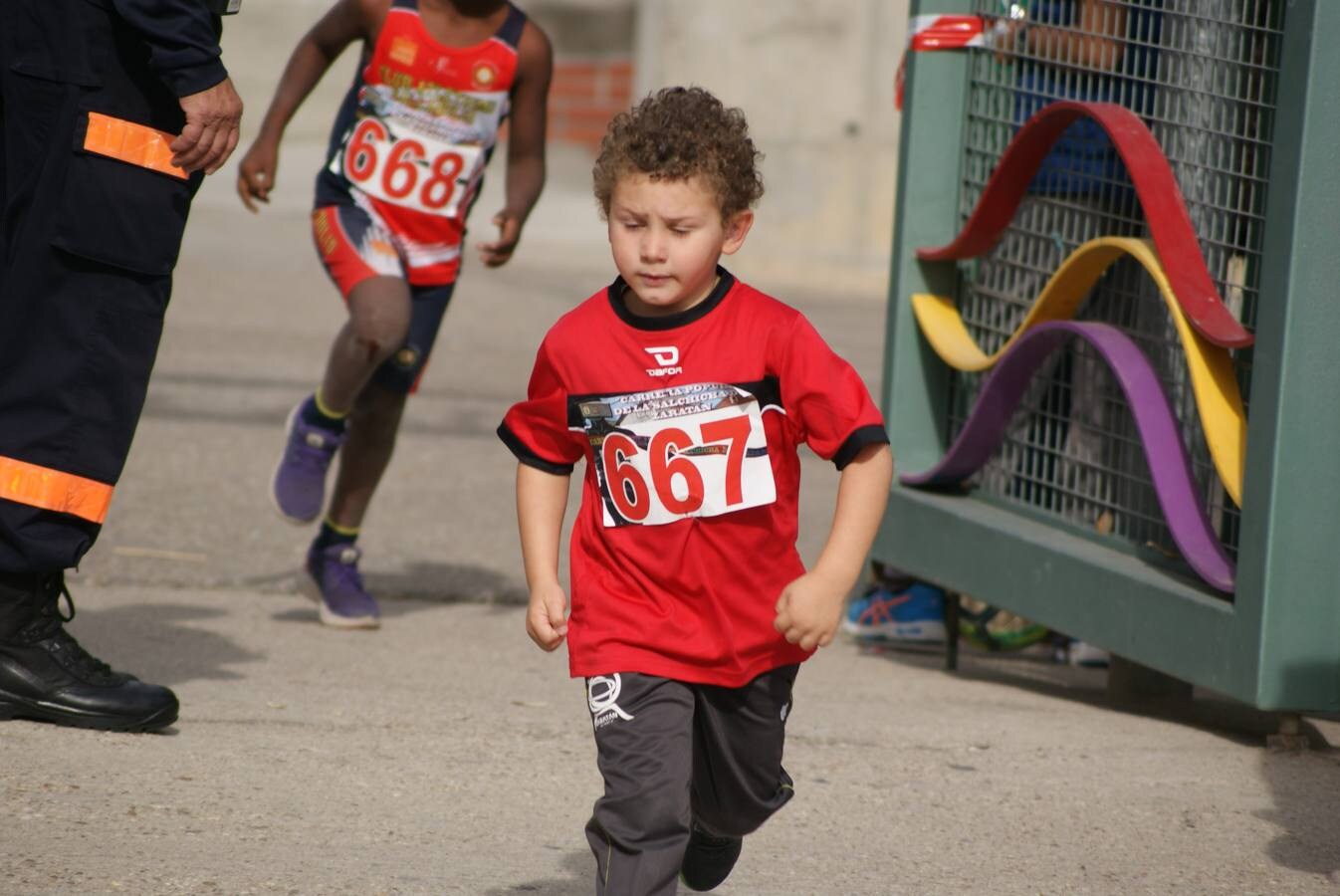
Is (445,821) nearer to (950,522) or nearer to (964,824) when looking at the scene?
(964,824)

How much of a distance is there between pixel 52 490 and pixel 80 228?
1.69 feet

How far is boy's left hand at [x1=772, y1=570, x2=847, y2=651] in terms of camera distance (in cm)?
272

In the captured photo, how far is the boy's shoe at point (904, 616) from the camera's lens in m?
5.41

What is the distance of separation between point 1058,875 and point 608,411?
4.23 ft

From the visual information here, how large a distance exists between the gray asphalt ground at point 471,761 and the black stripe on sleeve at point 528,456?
0.74 m

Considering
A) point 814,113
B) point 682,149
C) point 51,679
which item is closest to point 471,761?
point 51,679

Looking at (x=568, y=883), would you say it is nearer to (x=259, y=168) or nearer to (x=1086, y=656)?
(x=259, y=168)

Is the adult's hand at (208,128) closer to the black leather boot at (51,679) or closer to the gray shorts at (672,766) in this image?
the black leather boot at (51,679)

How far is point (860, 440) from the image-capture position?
280cm

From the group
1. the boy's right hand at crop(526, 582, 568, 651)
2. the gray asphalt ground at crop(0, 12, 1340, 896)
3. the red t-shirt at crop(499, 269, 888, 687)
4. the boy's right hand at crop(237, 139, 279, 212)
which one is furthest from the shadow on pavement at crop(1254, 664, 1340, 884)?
the boy's right hand at crop(237, 139, 279, 212)

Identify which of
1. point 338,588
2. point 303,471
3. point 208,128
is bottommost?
point 338,588

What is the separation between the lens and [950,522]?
5000 mm

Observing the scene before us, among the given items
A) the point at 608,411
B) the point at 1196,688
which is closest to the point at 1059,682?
the point at 1196,688

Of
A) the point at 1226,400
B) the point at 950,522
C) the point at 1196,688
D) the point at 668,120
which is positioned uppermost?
the point at 668,120
